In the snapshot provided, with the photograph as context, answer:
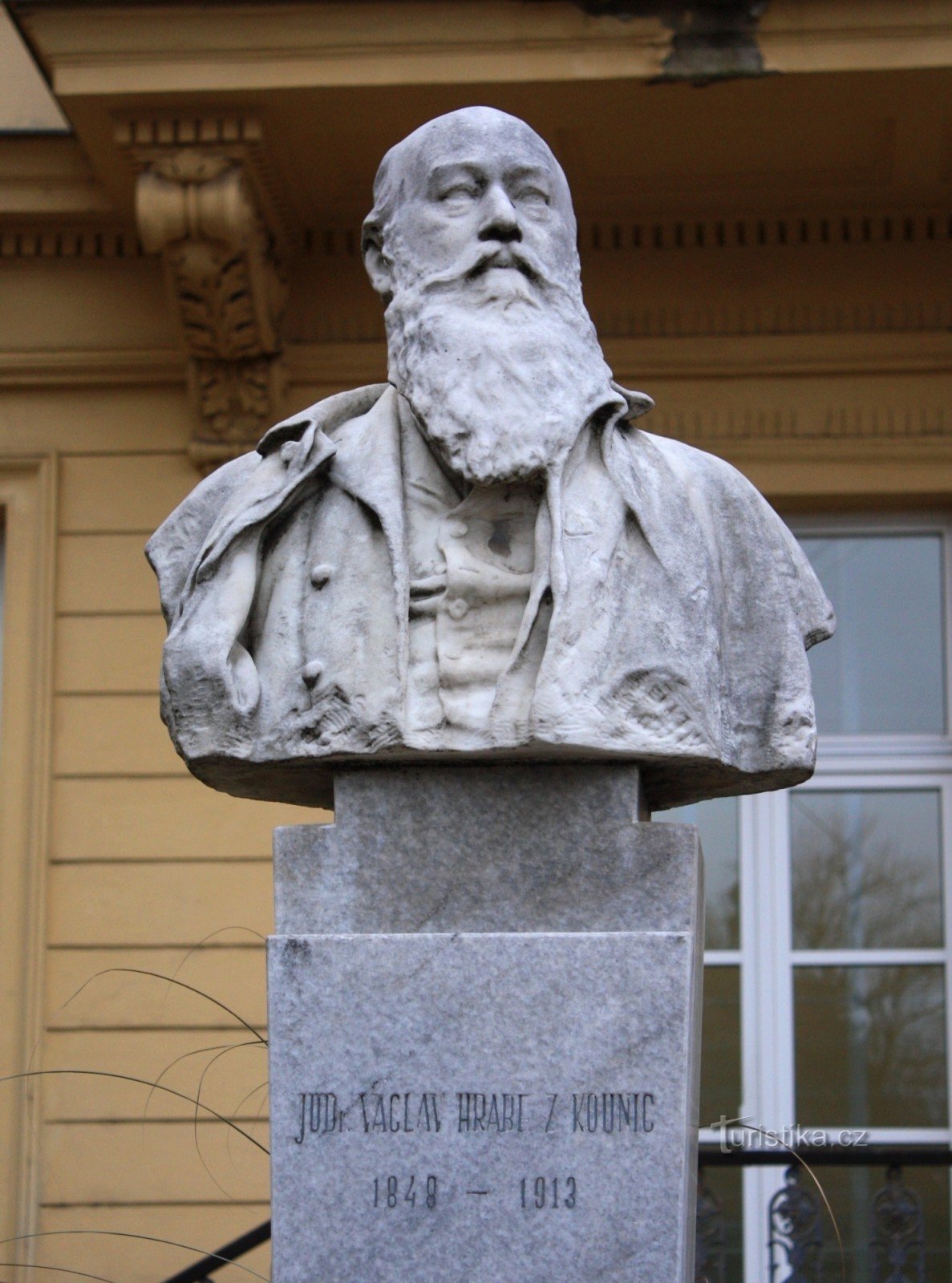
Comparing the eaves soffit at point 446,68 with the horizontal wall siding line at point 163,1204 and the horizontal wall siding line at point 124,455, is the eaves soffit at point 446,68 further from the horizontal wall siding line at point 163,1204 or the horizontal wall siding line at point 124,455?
the horizontal wall siding line at point 163,1204

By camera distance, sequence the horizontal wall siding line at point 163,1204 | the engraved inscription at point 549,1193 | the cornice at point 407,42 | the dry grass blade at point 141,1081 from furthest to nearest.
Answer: the horizontal wall siding line at point 163,1204 → the cornice at point 407,42 → the dry grass blade at point 141,1081 → the engraved inscription at point 549,1193

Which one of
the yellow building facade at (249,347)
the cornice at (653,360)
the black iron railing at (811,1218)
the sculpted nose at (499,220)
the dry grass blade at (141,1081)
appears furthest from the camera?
the cornice at (653,360)

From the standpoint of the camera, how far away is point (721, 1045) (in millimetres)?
7340

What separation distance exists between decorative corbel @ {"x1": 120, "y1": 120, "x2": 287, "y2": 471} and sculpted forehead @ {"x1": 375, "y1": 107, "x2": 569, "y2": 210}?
11.2ft

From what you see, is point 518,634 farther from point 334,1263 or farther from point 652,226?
point 652,226

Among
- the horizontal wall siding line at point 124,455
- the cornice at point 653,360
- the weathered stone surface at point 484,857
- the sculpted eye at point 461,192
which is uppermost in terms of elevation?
the cornice at point 653,360

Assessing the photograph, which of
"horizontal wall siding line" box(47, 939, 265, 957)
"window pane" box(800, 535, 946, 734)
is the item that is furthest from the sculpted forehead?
"window pane" box(800, 535, 946, 734)

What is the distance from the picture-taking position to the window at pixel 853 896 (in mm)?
7258

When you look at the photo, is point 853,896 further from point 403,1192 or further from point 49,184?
point 403,1192

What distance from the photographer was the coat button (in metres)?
3.48

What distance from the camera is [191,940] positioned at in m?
7.20

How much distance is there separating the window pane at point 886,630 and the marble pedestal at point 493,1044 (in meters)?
4.31

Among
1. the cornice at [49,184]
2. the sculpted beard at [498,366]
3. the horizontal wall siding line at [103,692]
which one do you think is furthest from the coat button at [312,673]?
the cornice at [49,184]

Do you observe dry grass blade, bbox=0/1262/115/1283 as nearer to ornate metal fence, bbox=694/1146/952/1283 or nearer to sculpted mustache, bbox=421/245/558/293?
ornate metal fence, bbox=694/1146/952/1283
